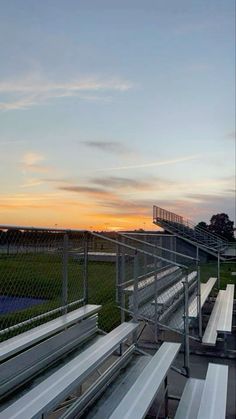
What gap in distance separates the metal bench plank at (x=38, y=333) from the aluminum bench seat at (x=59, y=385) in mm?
310

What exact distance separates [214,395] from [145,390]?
0.90 meters

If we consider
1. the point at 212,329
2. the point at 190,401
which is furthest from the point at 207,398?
the point at 212,329

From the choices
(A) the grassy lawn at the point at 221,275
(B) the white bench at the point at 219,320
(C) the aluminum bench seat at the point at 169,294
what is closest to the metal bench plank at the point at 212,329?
(B) the white bench at the point at 219,320

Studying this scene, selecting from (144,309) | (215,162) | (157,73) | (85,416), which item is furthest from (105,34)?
(215,162)

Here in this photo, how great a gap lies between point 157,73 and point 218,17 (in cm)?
227

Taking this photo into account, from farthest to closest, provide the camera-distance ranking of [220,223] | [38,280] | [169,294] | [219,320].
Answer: [220,223]
[169,294]
[219,320]
[38,280]

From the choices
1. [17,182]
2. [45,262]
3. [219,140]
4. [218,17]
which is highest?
[218,17]

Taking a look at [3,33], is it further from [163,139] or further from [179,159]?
[179,159]

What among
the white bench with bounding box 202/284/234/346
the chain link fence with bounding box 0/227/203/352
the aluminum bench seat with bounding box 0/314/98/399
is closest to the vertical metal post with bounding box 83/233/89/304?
the chain link fence with bounding box 0/227/203/352

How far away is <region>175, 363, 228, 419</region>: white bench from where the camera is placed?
12.3 feet

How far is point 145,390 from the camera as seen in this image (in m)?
3.62

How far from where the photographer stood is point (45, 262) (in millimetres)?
4152

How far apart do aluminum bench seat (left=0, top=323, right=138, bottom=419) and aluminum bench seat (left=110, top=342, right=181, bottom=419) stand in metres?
0.37

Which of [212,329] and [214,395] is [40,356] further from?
[212,329]
